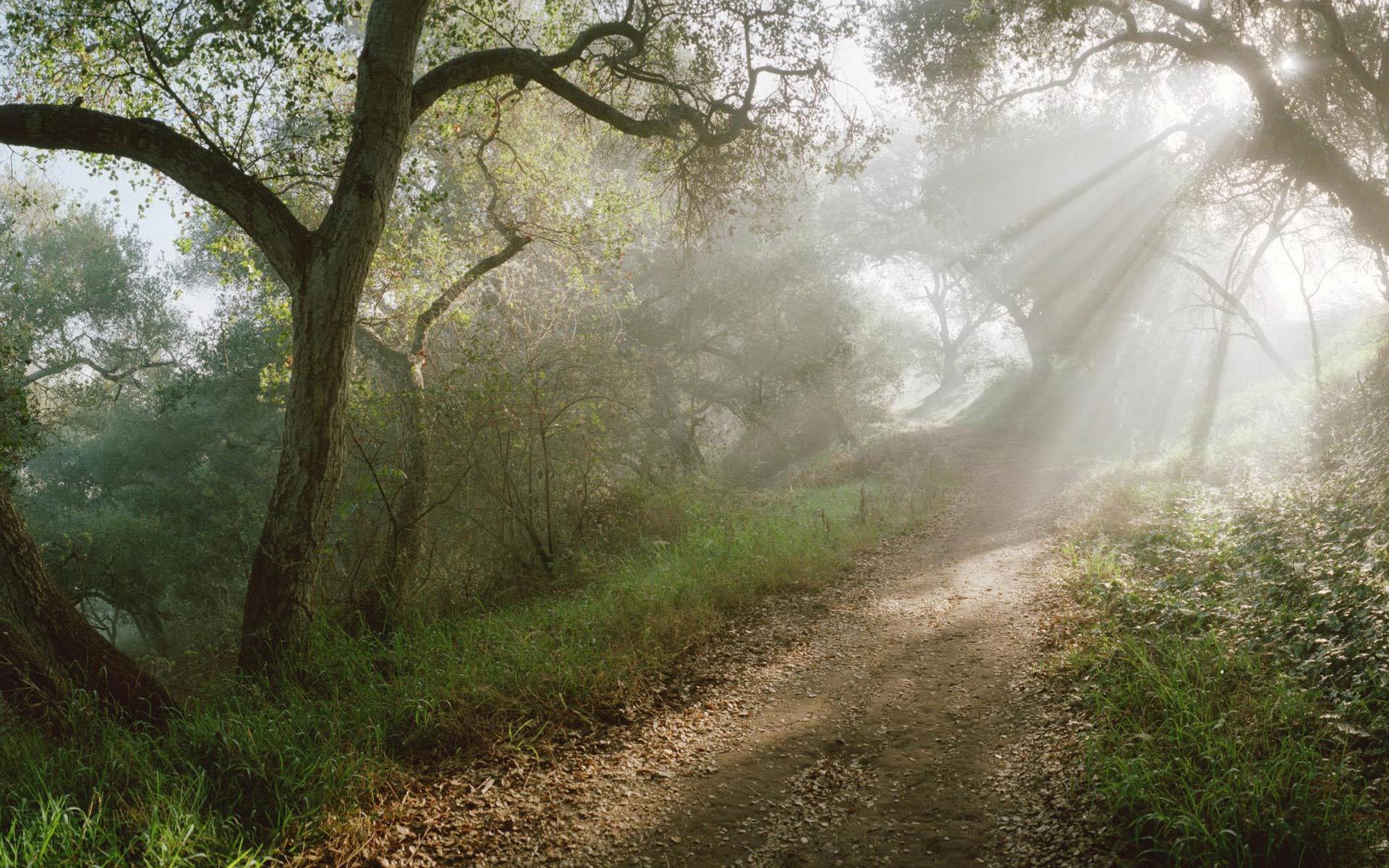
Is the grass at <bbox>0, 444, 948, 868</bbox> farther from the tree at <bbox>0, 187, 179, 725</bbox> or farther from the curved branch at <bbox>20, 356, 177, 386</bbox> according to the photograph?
the curved branch at <bbox>20, 356, 177, 386</bbox>

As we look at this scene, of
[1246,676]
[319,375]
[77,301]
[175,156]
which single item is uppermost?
[77,301]

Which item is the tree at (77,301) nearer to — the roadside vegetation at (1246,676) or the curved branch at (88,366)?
the curved branch at (88,366)

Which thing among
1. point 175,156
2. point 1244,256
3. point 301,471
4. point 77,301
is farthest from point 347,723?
point 77,301

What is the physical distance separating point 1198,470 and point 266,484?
2089cm

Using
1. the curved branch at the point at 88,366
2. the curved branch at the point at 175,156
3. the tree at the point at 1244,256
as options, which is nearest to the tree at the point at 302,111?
the curved branch at the point at 175,156

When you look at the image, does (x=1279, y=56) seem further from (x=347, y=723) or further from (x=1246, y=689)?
(x=347, y=723)

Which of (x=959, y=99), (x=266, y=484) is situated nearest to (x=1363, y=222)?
(x=959, y=99)

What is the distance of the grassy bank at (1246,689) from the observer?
3.06m

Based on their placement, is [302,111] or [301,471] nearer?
[301,471]

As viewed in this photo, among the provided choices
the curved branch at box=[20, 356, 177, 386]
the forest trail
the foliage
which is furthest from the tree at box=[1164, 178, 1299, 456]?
the curved branch at box=[20, 356, 177, 386]

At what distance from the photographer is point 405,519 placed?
8.33m

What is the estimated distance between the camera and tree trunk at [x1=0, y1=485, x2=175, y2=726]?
14.6ft

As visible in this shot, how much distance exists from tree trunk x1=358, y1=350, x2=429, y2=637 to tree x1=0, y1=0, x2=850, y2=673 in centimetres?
173

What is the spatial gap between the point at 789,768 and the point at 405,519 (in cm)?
586
